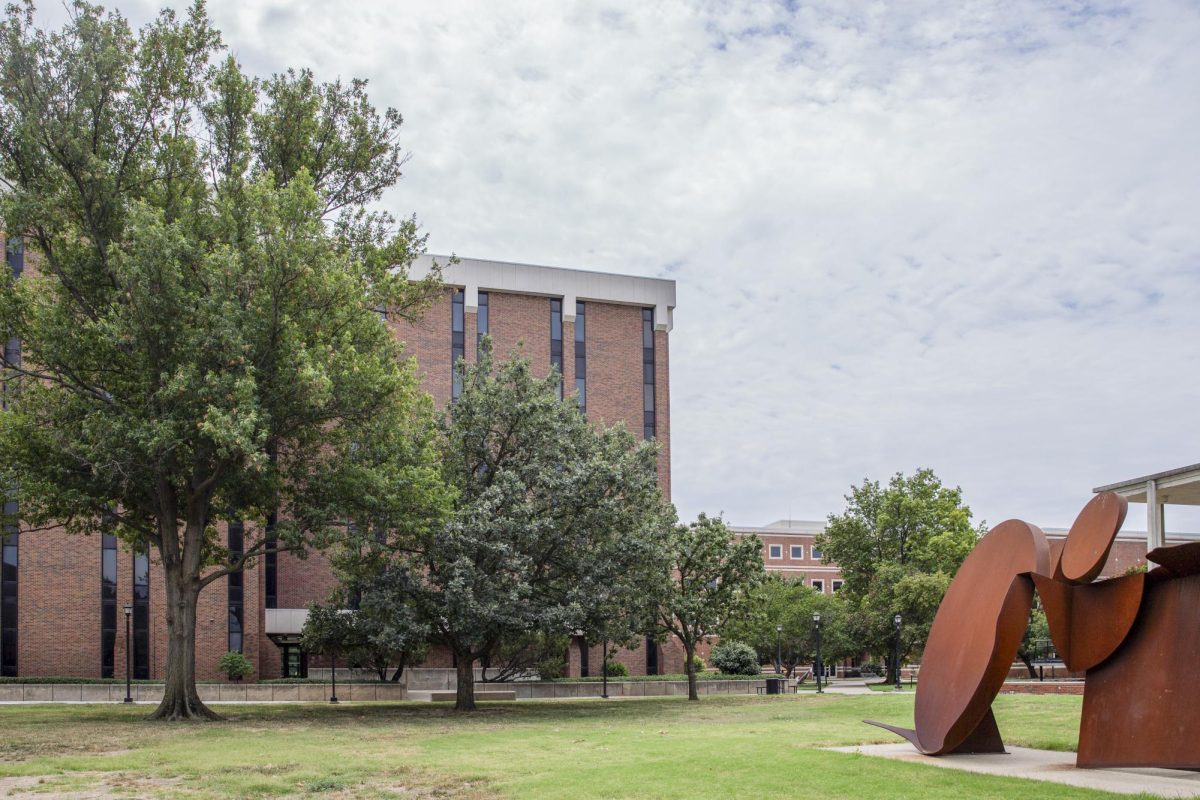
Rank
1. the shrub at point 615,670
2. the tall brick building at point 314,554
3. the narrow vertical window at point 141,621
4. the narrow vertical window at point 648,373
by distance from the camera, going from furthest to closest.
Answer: the narrow vertical window at point 648,373
the shrub at point 615,670
the narrow vertical window at point 141,621
the tall brick building at point 314,554

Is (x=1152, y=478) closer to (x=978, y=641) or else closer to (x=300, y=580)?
(x=978, y=641)

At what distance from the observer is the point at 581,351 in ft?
204

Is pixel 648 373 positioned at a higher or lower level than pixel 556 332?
lower

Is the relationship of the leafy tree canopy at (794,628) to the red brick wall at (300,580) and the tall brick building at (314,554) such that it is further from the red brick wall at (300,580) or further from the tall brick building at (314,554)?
the red brick wall at (300,580)

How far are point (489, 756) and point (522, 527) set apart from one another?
1317 cm

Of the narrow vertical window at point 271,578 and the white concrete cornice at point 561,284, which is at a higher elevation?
the white concrete cornice at point 561,284

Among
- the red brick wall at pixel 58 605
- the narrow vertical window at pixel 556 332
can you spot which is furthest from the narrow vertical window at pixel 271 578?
the narrow vertical window at pixel 556 332

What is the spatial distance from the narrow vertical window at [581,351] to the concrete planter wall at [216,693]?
2213 cm

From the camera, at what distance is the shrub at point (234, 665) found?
4684cm

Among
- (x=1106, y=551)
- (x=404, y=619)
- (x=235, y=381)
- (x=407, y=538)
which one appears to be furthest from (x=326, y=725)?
(x=1106, y=551)

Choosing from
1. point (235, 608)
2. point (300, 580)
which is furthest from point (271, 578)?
point (235, 608)

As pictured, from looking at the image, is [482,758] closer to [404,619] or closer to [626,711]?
[404,619]

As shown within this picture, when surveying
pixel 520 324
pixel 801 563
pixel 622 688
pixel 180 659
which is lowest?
pixel 622 688

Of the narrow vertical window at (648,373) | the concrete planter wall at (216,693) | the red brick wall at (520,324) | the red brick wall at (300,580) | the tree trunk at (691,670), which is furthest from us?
the narrow vertical window at (648,373)
